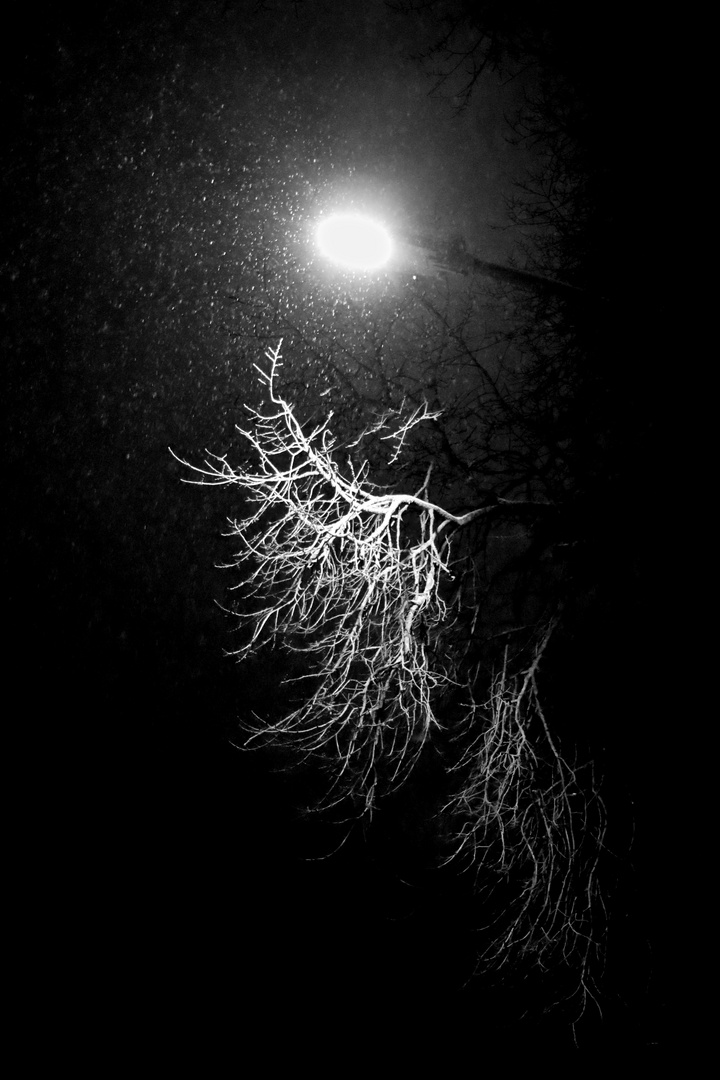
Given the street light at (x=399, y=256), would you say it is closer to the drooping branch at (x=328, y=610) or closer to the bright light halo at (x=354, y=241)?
the bright light halo at (x=354, y=241)

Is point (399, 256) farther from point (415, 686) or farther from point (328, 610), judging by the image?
point (415, 686)

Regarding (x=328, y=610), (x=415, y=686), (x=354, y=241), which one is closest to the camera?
(x=328, y=610)

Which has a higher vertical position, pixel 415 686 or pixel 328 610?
pixel 328 610

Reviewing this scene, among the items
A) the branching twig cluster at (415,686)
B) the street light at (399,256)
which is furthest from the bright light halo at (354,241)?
the branching twig cluster at (415,686)

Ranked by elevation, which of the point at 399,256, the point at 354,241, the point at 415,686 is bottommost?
the point at 415,686

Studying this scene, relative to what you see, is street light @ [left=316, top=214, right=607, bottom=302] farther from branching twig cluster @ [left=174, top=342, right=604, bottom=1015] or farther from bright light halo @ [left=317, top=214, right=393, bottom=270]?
branching twig cluster @ [left=174, top=342, right=604, bottom=1015]

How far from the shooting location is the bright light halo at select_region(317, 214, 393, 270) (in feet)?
18.3

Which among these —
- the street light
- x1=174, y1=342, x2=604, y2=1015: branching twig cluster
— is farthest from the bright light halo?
x1=174, y1=342, x2=604, y2=1015: branching twig cluster

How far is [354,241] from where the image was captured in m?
5.61

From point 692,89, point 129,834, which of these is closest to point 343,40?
point 692,89

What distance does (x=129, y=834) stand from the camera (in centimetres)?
562

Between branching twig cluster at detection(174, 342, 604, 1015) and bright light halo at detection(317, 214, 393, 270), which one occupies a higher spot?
bright light halo at detection(317, 214, 393, 270)

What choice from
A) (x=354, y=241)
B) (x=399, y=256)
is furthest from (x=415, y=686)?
(x=354, y=241)

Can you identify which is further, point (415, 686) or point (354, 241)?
point (354, 241)
